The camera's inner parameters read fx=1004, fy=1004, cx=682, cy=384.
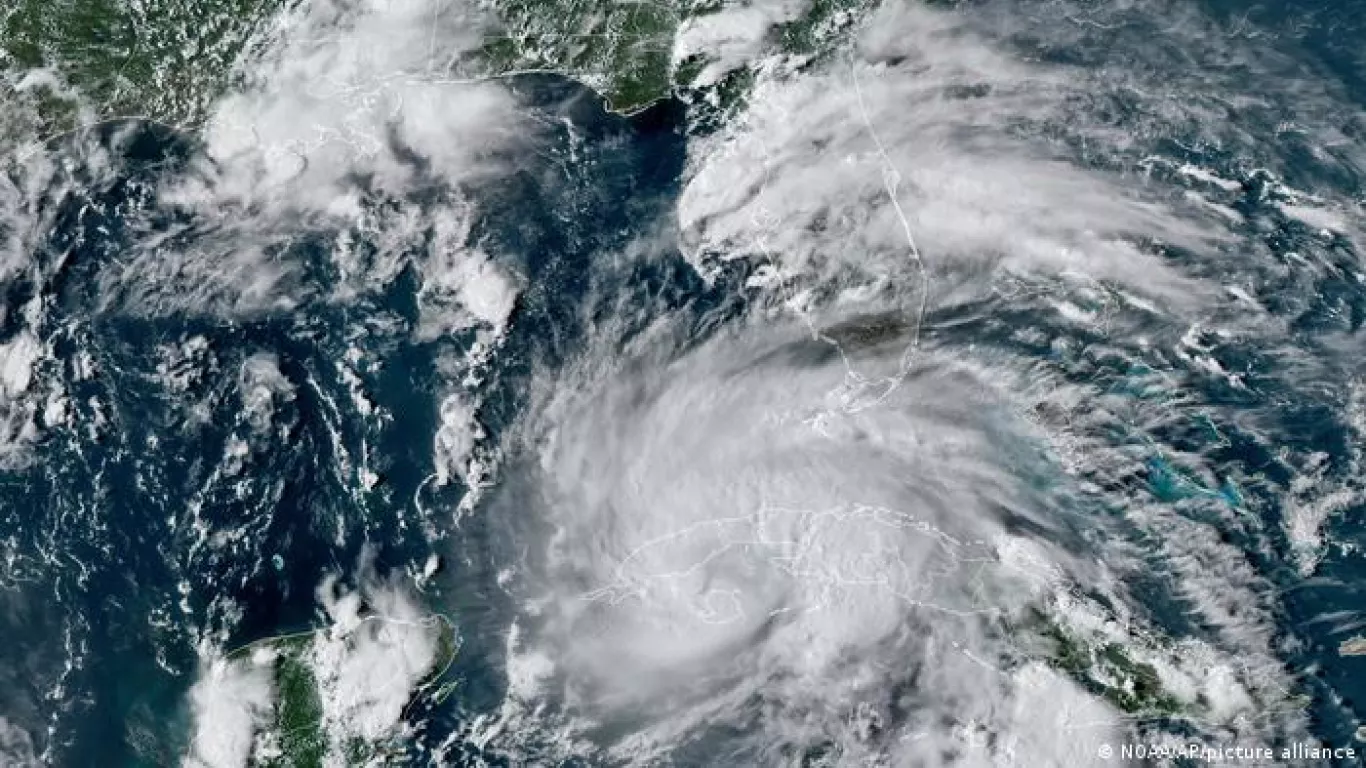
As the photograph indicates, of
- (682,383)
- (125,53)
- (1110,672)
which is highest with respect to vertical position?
(125,53)

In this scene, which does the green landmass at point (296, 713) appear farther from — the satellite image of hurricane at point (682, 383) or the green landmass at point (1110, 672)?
the green landmass at point (1110, 672)

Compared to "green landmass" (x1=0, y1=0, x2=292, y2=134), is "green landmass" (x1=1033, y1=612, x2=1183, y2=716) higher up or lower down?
lower down

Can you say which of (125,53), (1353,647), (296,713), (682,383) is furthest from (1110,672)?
(125,53)

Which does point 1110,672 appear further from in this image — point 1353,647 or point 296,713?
point 296,713

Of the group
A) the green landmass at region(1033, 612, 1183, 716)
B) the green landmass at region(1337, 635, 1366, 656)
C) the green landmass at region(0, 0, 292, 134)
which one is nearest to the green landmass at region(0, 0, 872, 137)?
the green landmass at region(0, 0, 292, 134)

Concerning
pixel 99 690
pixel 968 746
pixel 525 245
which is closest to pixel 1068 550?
pixel 968 746

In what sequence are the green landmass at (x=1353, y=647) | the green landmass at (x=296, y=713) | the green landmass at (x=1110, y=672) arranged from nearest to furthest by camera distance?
1. the green landmass at (x=1353, y=647)
2. the green landmass at (x=1110, y=672)
3. the green landmass at (x=296, y=713)

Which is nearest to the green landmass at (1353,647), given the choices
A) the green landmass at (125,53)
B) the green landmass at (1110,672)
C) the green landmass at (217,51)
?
the green landmass at (1110,672)


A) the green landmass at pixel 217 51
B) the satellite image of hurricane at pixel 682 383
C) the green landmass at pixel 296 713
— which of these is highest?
the green landmass at pixel 217 51

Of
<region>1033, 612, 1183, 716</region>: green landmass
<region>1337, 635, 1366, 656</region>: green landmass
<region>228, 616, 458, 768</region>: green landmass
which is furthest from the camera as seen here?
<region>228, 616, 458, 768</region>: green landmass

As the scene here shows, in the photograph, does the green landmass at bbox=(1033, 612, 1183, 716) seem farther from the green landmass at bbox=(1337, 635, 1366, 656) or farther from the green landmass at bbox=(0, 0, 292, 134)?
the green landmass at bbox=(0, 0, 292, 134)
